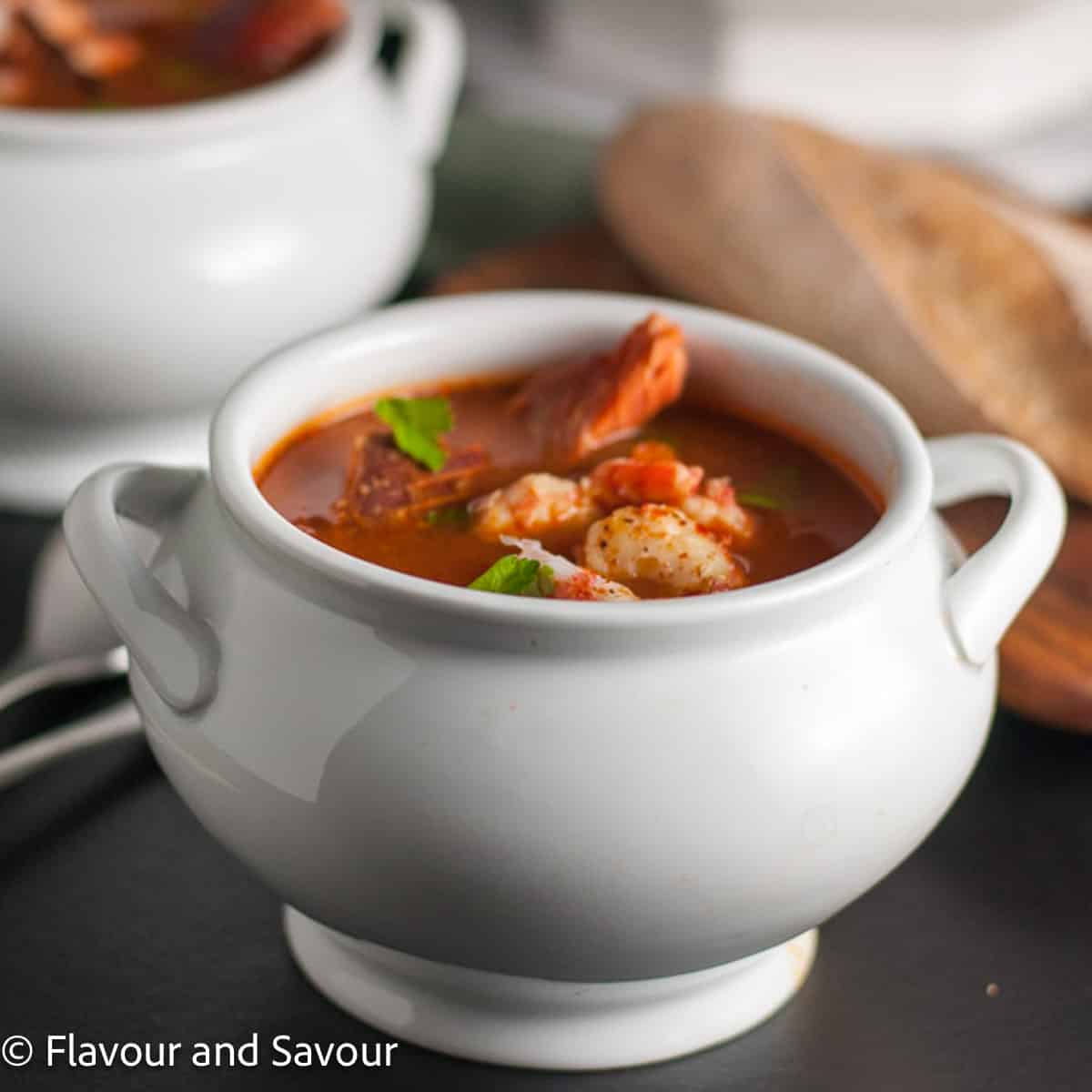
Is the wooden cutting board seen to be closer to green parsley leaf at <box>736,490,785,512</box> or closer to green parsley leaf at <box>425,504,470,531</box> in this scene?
green parsley leaf at <box>736,490,785,512</box>

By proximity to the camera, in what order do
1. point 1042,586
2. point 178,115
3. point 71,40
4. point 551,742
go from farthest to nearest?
1. point 71,40
2. point 178,115
3. point 1042,586
4. point 551,742

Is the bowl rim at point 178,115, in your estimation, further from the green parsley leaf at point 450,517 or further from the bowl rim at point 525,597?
the green parsley leaf at point 450,517

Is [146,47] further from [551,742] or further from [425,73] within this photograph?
[551,742]

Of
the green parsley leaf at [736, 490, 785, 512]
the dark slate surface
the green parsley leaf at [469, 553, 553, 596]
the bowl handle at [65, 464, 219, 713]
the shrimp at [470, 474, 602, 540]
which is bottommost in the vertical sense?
the dark slate surface

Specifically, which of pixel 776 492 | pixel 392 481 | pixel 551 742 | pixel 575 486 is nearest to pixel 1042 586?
pixel 776 492

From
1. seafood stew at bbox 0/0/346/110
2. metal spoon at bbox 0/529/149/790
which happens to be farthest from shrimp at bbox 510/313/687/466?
seafood stew at bbox 0/0/346/110

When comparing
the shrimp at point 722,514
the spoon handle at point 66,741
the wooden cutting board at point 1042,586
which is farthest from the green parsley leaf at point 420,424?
the wooden cutting board at point 1042,586

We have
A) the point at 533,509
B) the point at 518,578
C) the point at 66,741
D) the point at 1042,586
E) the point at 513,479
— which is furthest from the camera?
the point at 1042,586
